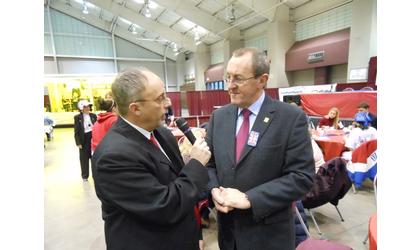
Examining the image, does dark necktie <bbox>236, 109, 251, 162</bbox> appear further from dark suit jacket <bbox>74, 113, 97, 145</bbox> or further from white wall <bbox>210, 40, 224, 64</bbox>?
white wall <bbox>210, 40, 224, 64</bbox>

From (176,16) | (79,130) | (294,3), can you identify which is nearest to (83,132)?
(79,130)

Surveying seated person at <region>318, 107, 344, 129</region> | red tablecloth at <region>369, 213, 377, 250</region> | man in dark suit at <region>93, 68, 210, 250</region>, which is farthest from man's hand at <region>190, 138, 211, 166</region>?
seated person at <region>318, 107, 344, 129</region>

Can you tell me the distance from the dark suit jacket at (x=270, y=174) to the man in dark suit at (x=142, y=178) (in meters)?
0.20

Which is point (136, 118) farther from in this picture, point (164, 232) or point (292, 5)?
point (292, 5)

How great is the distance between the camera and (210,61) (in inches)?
641

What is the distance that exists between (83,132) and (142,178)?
4.09m

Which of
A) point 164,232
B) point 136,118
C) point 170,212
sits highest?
point 136,118

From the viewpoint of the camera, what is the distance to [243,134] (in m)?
1.21

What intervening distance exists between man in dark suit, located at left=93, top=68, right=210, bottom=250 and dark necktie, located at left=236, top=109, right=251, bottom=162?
20cm

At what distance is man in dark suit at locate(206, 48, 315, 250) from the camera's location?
3.53 ft

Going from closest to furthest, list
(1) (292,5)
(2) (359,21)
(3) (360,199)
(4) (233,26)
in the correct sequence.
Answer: (3) (360,199) → (2) (359,21) → (1) (292,5) → (4) (233,26)

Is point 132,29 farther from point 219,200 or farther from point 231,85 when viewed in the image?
point 219,200
